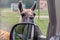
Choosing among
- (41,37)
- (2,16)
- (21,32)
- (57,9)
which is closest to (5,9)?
(2,16)

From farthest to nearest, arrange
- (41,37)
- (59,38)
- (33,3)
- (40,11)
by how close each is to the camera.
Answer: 1. (33,3)
2. (40,11)
3. (41,37)
4. (59,38)

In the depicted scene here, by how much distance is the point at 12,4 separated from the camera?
1562mm

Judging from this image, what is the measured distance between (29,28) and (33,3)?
1.53 ft

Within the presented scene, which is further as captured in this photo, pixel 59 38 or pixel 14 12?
pixel 14 12

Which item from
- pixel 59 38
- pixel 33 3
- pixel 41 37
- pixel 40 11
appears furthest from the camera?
pixel 33 3

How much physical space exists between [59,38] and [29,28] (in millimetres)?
546

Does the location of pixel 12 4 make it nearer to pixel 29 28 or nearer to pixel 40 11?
pixel 40 11

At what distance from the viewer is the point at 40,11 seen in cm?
140

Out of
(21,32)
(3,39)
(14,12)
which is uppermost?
(14,12)

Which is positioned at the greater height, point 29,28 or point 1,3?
point 1,3

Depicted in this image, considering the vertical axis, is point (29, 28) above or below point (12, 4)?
below

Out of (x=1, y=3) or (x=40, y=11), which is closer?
(x=40, y=11)

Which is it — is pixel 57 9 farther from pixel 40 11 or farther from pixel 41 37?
pixel 40 11

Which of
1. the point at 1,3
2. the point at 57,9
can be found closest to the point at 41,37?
the point at 57,9
